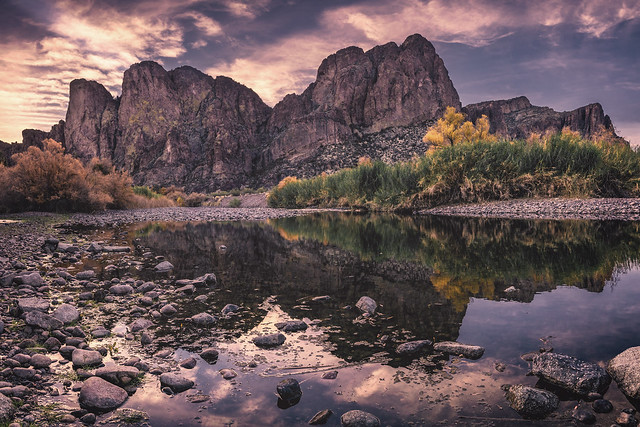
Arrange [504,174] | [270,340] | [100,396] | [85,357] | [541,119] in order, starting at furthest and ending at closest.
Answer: [541,119] < [504,174] < [270,340] < [85,357] < [100,396]

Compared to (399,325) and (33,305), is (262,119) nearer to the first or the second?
(33,305)

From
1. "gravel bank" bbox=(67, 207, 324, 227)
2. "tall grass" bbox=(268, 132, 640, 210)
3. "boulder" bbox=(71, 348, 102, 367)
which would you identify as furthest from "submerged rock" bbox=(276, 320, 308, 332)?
"tall grass" bbox=(268, 132, 640, 210)

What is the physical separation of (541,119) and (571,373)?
6325 inches

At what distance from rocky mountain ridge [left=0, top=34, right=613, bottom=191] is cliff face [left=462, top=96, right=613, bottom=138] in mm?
431

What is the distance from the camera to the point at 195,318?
3871 millimetres

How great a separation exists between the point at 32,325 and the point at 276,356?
2.52 metres

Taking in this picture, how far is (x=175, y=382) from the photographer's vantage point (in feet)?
8.38

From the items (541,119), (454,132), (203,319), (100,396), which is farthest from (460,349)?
(541,119)

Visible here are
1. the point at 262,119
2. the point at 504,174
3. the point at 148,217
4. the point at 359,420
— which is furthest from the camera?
the point at 262,119

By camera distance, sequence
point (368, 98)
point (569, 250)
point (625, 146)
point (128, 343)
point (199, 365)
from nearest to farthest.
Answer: point (199, 365) → point (128, 343) → point (569, 250) → point (625, 146) → point (368, 98)

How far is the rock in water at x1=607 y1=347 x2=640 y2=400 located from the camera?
7.34 feet

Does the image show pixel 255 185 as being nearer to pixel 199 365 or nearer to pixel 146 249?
pixel 146 249

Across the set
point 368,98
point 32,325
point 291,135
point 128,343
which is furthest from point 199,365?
point 368,98

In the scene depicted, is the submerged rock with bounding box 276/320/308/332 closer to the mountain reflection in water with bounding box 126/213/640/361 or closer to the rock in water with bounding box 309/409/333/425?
the mountain reflection in water with bounding box 126/213/640/361
